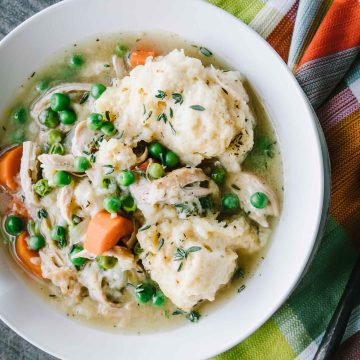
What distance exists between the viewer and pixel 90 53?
388 centimetres

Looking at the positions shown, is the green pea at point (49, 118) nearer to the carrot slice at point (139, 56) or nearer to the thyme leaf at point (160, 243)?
the carrot slice at point (139, 56)

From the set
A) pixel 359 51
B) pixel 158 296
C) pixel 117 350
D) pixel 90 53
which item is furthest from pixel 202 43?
pixel 117 350

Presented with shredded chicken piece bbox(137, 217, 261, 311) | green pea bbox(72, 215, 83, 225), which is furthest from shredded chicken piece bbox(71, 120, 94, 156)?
shredded chicken piece bbox(137, 217, 261, 311)

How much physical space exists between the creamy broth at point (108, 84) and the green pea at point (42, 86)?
0.02m

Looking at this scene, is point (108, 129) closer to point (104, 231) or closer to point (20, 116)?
point (104, 231)

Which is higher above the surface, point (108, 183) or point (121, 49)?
point (121, 49)

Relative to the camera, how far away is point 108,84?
3.87 metres

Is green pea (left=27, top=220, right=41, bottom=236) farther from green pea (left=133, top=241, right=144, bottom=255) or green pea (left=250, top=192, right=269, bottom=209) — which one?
green pea (left=250, top=192, right=269, bottom=209)

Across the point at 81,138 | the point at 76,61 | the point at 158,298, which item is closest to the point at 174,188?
the point at 81,138

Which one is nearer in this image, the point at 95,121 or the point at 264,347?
the point at 95,121

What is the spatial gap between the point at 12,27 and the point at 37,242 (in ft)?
4.96

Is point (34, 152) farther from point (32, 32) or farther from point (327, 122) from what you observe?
point (327, 122)

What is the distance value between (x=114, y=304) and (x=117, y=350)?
1.02 ft

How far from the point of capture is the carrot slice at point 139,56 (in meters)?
3.75
